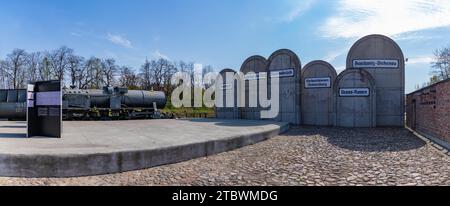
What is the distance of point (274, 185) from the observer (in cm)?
509

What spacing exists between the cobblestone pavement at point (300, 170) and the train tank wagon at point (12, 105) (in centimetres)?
1376

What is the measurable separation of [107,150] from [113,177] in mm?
623

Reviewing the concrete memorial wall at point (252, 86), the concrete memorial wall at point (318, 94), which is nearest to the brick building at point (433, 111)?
the concrete memorial wall at point (318, 94)

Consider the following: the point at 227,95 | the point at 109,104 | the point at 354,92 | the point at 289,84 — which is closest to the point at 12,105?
the point at 109,104

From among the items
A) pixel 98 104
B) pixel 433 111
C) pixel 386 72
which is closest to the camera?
pixel 433 111

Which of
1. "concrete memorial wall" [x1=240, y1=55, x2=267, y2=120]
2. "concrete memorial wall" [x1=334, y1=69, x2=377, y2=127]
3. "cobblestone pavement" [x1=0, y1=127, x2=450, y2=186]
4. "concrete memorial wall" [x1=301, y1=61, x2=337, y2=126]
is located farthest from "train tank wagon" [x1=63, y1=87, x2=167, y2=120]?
"cobblestone pavement" [x1=0, y1=127, x2=450, y2=186]

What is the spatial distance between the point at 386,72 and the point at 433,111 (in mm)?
5743

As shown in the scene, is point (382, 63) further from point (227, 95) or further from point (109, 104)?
point (109, 104)

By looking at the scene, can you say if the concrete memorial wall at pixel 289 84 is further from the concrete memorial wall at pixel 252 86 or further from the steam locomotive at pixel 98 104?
the steam locomotive at pixel 98 104

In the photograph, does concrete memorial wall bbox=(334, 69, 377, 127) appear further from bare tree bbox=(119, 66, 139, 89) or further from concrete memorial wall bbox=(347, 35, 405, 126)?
bare tree bbox=(119, 66, 139, 89)

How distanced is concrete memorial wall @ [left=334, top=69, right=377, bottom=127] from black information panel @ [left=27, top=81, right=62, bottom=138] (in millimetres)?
13606

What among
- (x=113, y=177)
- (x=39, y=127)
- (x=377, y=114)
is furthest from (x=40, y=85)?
(x=377, y=114)

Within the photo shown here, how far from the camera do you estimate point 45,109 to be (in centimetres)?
825

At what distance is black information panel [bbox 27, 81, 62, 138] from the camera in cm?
803
